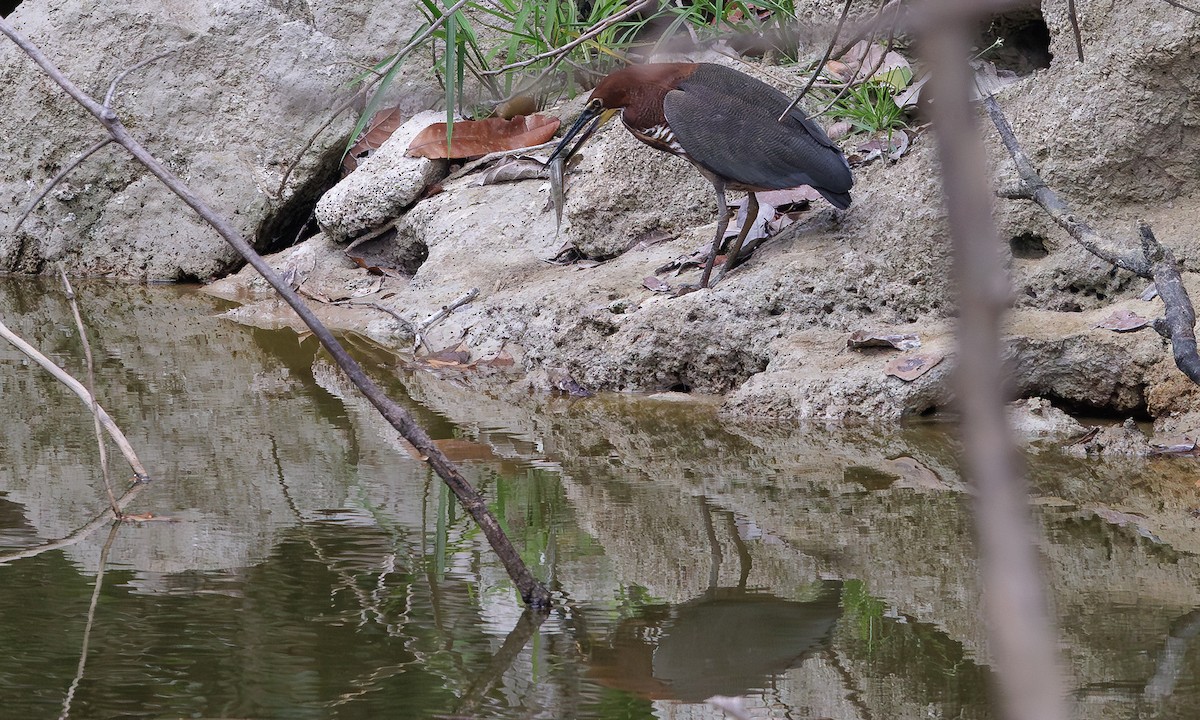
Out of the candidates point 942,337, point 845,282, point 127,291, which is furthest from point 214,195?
point 942,337

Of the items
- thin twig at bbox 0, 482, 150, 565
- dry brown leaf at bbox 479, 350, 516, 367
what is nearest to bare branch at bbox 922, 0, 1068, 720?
thin twig at bbox 0, 482, 150, 565

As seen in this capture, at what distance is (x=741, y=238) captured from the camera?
450 cm

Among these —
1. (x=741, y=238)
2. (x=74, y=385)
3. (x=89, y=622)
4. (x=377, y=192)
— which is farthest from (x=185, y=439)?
(x=377, y=192)

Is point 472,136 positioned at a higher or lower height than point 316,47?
lower

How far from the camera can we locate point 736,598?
2.31 metres

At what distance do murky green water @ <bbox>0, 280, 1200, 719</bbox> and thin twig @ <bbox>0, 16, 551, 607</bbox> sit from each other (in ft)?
0.29

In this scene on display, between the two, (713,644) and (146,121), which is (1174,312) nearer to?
(713,644)

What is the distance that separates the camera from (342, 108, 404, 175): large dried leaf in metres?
6.91

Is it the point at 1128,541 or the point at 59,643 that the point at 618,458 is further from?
the point at 59,643

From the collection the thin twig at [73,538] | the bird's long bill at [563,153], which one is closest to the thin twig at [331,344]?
the thin twig at [73,538]

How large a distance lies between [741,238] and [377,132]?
3116 millimetres

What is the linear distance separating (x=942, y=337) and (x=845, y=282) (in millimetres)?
524

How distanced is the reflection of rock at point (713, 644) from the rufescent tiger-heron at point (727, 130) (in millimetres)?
2258

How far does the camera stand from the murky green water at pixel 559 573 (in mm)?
1890
